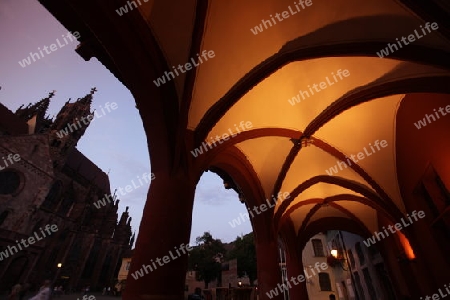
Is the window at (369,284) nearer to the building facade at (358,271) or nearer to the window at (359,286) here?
the building facade at (358,271)

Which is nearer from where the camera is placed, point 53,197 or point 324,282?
point 324,282

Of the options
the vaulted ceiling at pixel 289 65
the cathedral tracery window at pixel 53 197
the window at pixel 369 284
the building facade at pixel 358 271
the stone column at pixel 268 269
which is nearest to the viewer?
the vaulted ceiling at pixel 289 65

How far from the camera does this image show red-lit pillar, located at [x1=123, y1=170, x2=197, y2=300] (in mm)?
3658

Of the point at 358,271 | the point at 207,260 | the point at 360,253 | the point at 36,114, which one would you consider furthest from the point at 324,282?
the point at 36,114

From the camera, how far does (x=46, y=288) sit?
6.52 metres

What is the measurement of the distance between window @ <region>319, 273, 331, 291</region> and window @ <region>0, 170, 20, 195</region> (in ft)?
84.3

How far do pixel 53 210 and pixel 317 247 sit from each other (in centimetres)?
2588

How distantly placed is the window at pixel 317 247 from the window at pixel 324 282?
1632 mm

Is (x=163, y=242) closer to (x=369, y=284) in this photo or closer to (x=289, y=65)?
(x=289, y=65)

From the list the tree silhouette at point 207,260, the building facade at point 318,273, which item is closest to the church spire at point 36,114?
the tree silhouette at point 207,260

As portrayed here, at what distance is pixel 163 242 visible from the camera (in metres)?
3.92

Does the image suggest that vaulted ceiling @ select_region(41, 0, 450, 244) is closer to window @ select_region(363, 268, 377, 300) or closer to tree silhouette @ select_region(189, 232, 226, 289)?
window @ select_region(363, 268, 377, 300)

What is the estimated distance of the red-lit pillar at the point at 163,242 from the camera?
12.0 ft

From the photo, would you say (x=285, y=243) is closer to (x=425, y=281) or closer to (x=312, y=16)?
(x=425, y=281)
